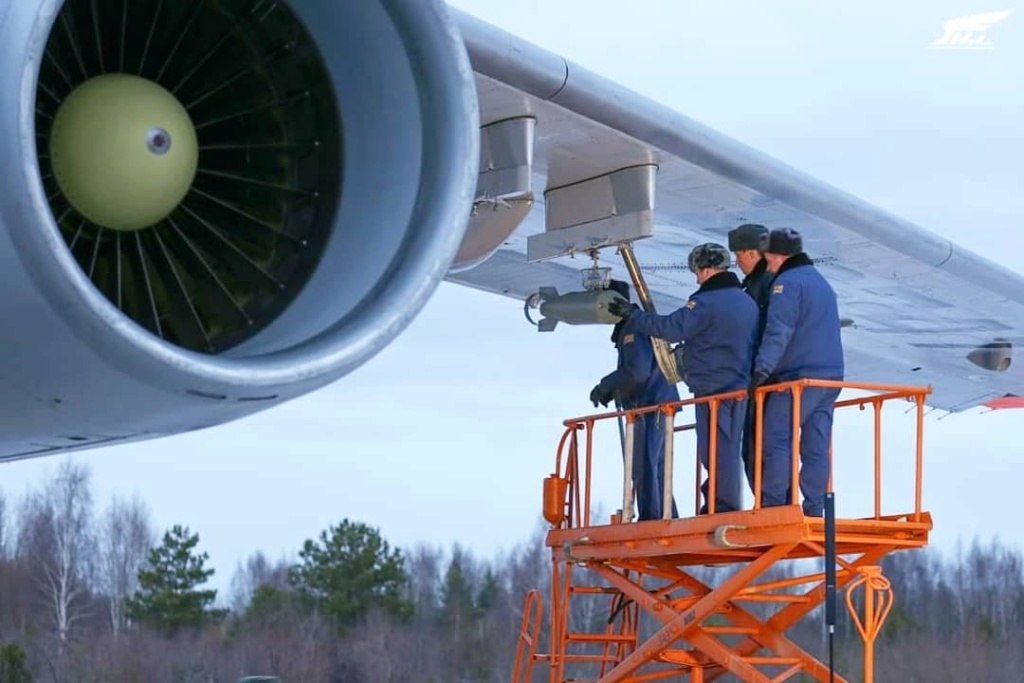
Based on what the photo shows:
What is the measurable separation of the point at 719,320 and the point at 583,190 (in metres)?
1.48

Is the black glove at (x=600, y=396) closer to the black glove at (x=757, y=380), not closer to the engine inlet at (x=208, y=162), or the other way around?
the black glove at (x=757, y=380)

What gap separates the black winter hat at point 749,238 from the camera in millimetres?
8780

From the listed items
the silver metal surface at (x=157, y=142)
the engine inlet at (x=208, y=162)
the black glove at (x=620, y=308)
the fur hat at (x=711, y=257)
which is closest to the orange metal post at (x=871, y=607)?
the fur hat at (x=711, y=257)

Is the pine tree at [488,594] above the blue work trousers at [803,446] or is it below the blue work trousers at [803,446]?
below

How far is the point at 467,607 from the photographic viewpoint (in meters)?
30.6

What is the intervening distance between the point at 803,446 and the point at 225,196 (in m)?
3.96

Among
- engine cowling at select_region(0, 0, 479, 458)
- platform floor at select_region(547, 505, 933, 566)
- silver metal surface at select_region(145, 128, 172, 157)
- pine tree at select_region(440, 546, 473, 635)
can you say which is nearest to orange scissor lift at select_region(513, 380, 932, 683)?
platform floor at select_region(547, 505, 933, 566)

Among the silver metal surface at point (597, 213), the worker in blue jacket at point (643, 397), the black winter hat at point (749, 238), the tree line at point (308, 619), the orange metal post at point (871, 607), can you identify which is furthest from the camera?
the tree line at point (308, 619)

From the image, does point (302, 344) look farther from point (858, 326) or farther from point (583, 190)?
point (858, 326)

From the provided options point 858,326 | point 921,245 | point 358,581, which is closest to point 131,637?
point 358,581

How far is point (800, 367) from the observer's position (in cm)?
838

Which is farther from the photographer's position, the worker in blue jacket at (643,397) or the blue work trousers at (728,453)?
the worker in blue jacket at (643,397)

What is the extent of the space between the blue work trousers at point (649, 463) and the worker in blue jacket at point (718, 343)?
2.30 ft

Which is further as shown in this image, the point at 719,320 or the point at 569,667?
the point at 569,667
